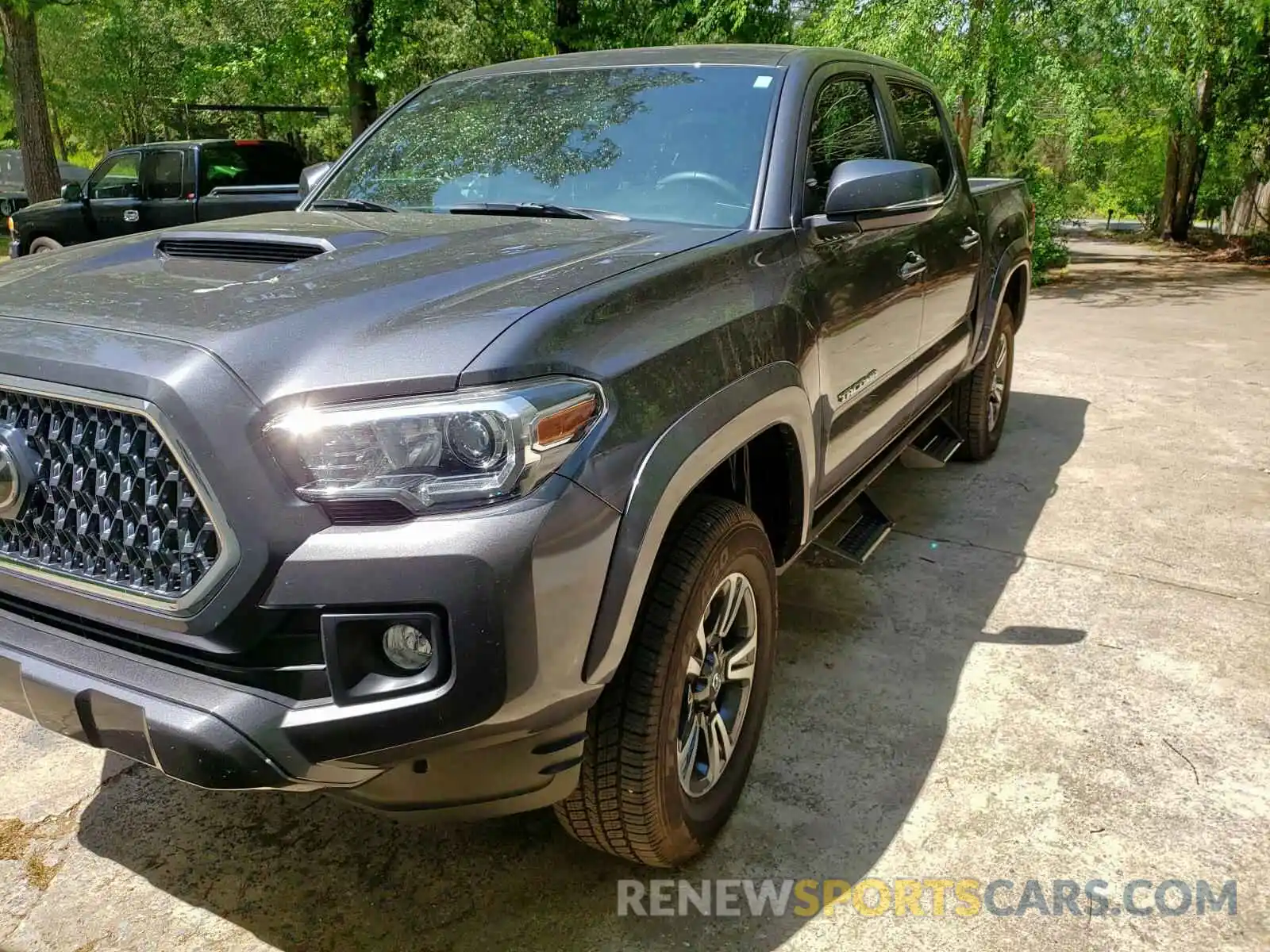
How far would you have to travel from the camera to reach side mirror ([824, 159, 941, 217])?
271 centimetres

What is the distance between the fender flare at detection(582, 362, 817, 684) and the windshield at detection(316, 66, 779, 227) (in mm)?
649

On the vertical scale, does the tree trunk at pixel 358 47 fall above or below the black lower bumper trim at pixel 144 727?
above

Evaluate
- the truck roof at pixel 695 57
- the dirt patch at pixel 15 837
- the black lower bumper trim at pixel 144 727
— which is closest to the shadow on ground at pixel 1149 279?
the truck roof at pixel 695 57

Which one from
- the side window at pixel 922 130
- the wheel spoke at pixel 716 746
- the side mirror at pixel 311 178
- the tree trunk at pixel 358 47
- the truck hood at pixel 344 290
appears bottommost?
the wheel spoke at pixel 716 746

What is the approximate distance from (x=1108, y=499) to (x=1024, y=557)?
39.2 inches

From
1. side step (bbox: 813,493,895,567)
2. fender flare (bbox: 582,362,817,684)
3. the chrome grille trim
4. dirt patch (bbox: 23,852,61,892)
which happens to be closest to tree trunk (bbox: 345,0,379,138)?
side step (bbox: 813,493,895,567)

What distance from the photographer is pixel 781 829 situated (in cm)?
259

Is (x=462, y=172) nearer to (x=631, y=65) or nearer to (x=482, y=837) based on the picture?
(x=631, y=65)

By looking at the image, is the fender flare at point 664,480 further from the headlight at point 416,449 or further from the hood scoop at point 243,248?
the hood scoop at point 243,248

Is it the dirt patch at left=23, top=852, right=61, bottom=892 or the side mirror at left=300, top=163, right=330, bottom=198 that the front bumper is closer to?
the dirt patch at left=23, top=852, right=61, bottom=892

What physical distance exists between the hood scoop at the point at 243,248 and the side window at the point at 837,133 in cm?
134

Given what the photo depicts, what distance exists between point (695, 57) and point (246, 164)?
8.86 meters

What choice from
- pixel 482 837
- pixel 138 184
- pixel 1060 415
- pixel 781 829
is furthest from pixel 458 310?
pixel 138 184

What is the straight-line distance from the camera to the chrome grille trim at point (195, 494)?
1.71 metres
